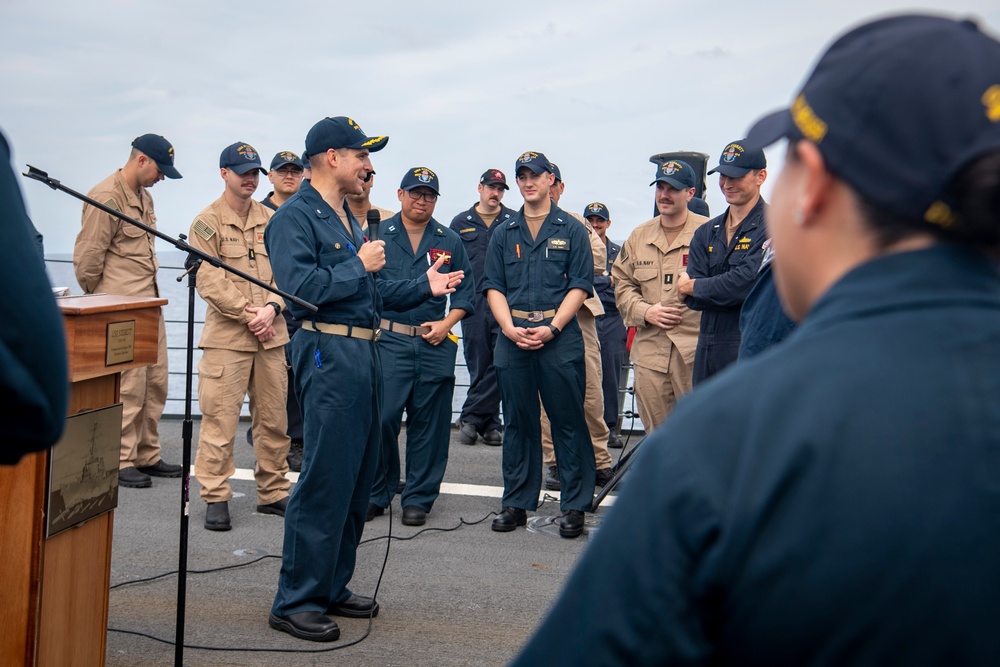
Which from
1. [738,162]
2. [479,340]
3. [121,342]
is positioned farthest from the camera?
[479,340]

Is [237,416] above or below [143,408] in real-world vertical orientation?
above

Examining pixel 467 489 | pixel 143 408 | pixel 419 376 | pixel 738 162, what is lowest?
pixel 467 489

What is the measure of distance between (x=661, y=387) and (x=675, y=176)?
125cm

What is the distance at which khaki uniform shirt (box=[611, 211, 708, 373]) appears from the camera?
5.54m

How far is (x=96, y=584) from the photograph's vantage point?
3.07 m

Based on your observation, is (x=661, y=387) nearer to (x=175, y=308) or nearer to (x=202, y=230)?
(x=202, y=230)

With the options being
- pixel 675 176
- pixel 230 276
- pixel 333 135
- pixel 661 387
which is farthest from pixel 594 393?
pixel 333 135

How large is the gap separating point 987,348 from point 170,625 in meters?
3.77

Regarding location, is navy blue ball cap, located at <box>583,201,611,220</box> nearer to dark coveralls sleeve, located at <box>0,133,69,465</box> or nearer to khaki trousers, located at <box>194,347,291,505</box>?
khaki trousers, located at <box>194,347,291,505</box>

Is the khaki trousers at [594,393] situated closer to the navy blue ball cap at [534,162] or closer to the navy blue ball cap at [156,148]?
the navy blue ball cap at [534,162]

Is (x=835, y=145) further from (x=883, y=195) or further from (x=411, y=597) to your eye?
(x=411, y=597)

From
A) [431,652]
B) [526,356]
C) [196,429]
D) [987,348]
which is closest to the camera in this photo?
[987,348]

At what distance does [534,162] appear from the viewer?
218 inches


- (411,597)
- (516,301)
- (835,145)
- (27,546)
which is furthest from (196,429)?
(835,145)
